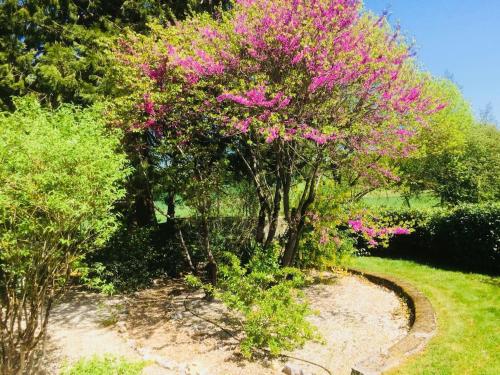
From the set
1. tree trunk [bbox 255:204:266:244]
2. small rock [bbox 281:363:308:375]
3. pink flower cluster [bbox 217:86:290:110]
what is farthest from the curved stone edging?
pink flower cluster [bbox 217:86:290:110]

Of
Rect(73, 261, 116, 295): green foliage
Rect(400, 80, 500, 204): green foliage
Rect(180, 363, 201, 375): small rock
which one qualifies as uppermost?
Rect(400, 80, 500, 204): green foliage

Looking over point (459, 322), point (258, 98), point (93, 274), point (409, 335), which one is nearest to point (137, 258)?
point (93, 274)

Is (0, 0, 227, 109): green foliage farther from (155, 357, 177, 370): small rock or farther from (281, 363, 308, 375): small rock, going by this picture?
(281, 363, 308, 375): small rock

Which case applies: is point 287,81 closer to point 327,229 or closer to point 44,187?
point 327,229

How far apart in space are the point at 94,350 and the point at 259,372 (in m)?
3.11

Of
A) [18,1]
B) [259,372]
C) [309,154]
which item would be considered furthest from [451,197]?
[18,1]

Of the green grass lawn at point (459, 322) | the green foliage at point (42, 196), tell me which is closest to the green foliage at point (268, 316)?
the green grass lawn at point (459, 322)

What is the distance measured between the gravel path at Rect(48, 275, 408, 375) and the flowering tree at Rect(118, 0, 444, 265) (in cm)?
336

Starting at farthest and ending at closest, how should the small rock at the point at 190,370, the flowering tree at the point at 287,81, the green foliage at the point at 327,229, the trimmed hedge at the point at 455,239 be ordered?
the trimmed hedge at the point at 455,239, the green foliage at the point at 327,229, the flowering tree at the point at 287,81, the small rock at the point at 190,370

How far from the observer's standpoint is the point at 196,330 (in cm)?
838

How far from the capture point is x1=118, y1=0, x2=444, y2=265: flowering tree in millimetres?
7906

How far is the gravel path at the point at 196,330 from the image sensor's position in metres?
7.00

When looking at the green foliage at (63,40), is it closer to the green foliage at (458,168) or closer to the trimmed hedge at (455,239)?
the trimmed hedge at (455,239)

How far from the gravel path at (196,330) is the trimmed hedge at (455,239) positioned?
282 centimetres
